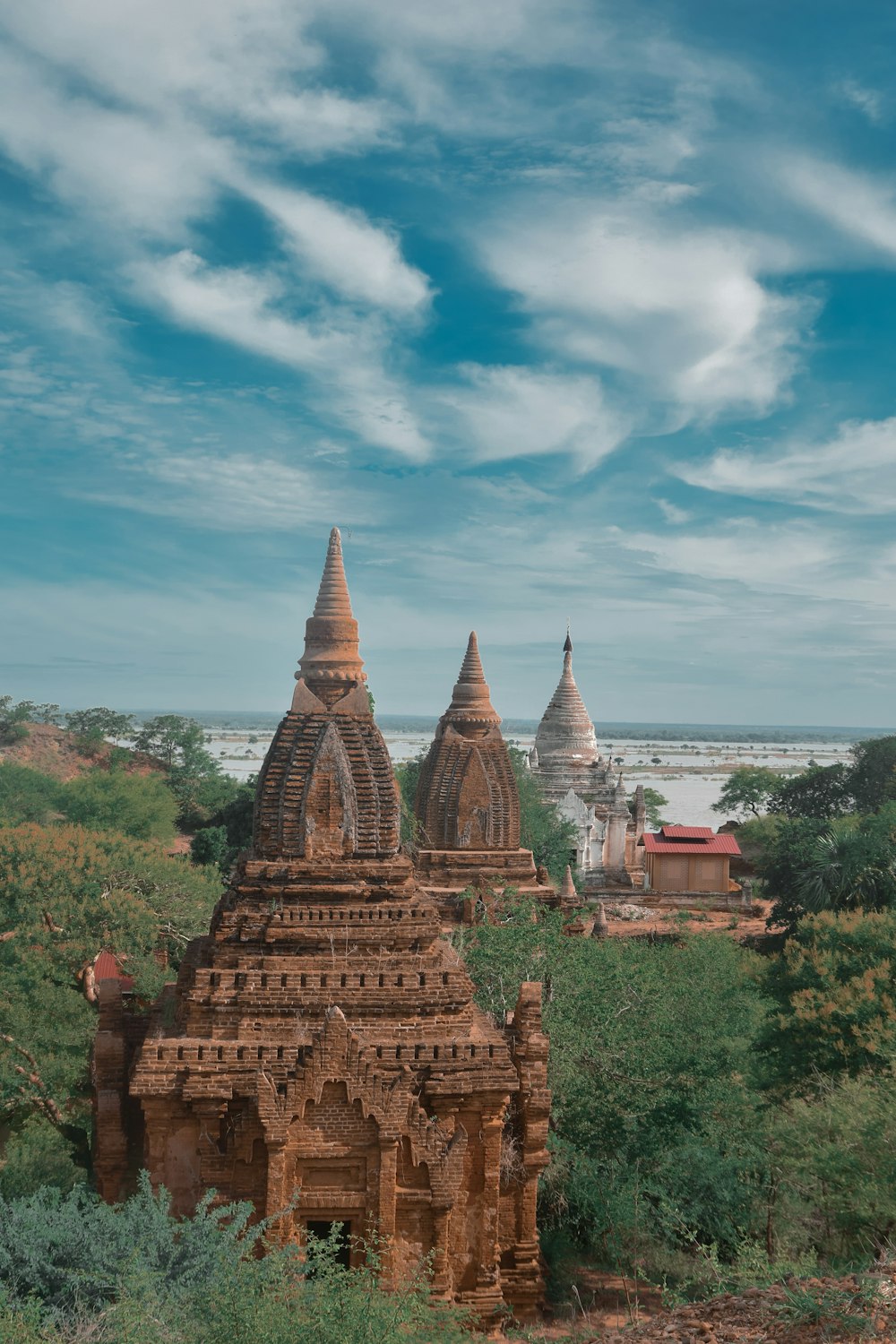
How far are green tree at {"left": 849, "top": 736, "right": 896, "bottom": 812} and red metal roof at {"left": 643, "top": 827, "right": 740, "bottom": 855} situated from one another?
17882 millimetres

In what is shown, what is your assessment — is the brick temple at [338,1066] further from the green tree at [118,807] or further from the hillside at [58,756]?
the hillside at [58,756]

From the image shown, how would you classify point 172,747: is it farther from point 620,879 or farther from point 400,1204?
point 400,1204

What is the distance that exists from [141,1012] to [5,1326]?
9.16 meters

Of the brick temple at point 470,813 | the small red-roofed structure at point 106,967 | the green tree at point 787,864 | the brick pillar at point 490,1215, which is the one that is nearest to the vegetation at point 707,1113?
the brick pillar at point 490,1215

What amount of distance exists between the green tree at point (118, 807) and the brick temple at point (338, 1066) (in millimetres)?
36315

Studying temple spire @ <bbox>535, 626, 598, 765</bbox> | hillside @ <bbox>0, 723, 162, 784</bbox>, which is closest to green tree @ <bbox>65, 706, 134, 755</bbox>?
hillside @ <bbox>0, 723, 162, 784</bbox>

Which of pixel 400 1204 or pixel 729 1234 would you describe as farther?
pixel 729 1234

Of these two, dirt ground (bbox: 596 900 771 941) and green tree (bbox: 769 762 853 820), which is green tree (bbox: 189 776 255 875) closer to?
dirt ground (bbox: 596 900 771 941)

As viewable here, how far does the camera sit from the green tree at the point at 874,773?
74.2 meters

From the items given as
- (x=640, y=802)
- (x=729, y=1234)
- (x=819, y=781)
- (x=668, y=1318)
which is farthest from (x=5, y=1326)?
(x=819, y=781)

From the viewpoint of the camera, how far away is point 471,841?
114ft

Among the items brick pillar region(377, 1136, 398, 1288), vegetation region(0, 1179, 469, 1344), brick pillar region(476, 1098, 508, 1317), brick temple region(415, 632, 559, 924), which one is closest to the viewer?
vegetation region(0, 1179, 469, 1344)

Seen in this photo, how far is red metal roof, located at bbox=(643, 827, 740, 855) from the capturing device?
58.8 m

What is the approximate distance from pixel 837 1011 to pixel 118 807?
41852 millimetres
